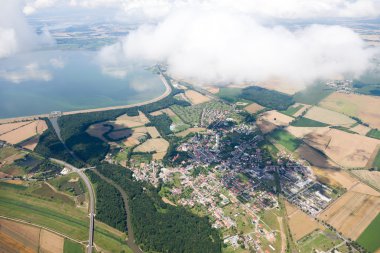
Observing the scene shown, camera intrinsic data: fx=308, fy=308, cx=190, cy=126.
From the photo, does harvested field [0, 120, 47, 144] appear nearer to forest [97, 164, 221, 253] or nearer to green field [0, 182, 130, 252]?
green field [0, 182, 130, 252]

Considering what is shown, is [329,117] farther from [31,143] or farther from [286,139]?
[31,143]

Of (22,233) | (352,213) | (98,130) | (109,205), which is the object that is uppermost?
(22,233)

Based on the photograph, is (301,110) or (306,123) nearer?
(306,123)

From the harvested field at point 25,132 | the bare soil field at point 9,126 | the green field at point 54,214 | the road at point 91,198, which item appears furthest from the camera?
the bare soil field at point 9,126

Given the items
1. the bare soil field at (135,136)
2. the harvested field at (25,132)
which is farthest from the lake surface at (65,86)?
the bare soil field at (135,136)

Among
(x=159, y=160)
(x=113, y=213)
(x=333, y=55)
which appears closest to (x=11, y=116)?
(x=159, y=160)

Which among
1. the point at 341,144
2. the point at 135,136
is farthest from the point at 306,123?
the point at 135,136

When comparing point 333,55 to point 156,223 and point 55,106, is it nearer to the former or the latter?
point 55,106

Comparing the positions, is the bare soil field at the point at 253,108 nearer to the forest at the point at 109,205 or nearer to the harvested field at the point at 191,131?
the harvested field at the point at 191,131
